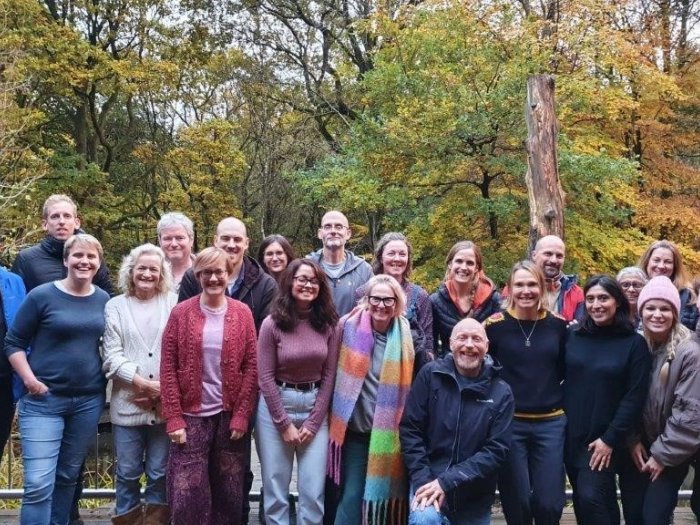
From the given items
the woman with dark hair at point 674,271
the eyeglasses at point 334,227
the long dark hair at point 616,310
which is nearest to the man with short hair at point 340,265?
the eyeglasses at point 334,227

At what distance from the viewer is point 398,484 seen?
144 inches

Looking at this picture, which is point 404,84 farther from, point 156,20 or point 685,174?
point 156,20

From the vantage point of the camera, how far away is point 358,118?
15.3 m

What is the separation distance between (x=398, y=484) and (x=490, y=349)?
36.6 inches

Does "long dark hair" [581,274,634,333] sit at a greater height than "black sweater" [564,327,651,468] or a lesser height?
greater

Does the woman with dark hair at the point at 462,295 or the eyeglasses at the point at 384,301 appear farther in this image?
the woman with dark hair at the point at 462,295

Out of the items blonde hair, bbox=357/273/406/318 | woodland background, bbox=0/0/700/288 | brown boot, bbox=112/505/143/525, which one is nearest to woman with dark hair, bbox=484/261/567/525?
blonde hair, bbox=357/273/406/318

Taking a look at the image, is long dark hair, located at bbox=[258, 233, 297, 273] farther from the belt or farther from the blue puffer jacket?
the blue puffer jacket

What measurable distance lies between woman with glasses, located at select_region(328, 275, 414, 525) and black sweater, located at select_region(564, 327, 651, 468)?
95 cm

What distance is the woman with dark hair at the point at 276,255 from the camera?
4.52m

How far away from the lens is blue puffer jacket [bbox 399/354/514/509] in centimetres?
345

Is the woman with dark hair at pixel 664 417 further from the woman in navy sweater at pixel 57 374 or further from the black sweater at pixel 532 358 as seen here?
the woman in navy sweater at pixel 57 374

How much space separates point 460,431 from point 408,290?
3.20 ft

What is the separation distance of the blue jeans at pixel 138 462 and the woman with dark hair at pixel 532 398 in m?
1.96
